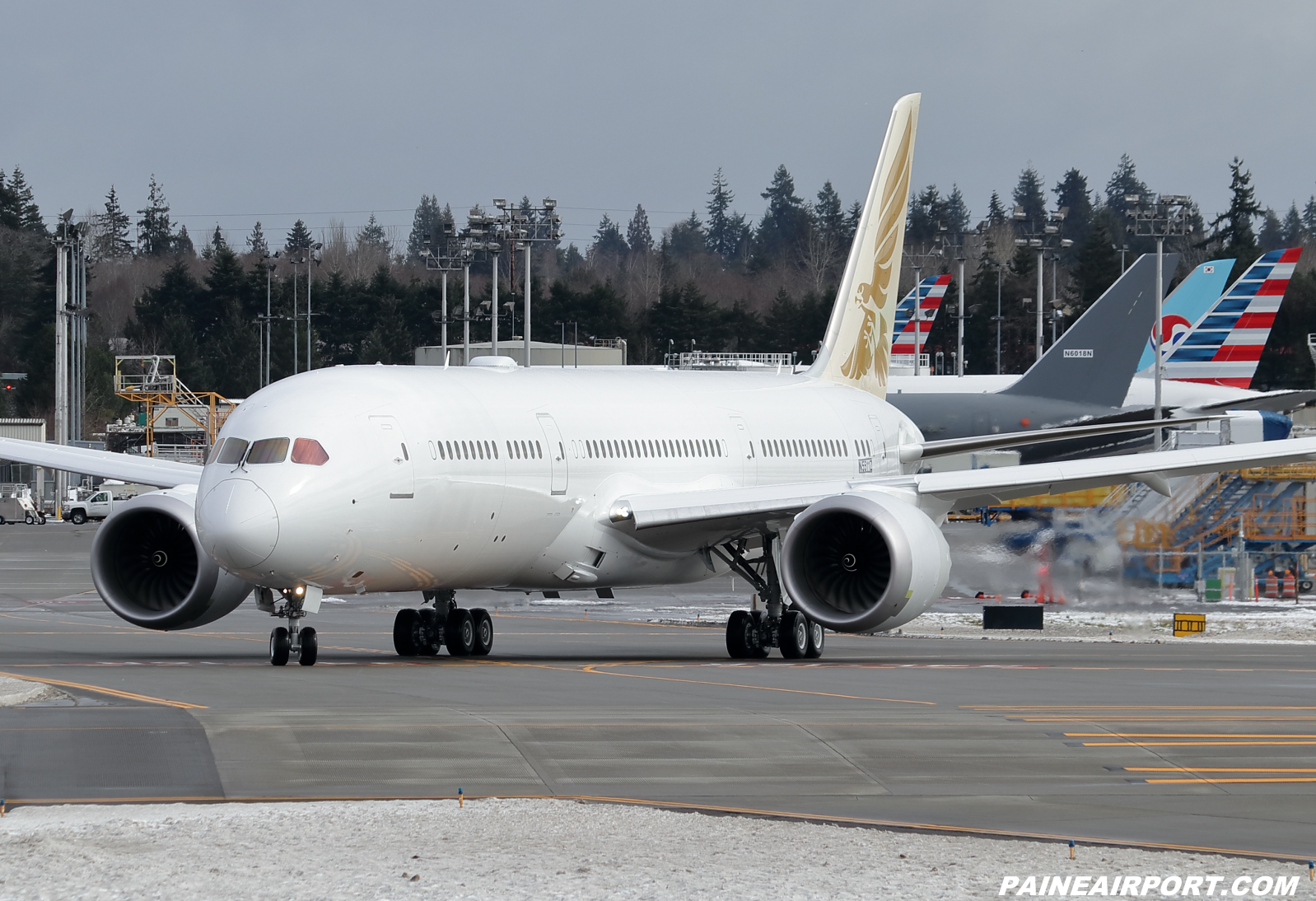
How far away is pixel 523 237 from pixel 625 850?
54.7m

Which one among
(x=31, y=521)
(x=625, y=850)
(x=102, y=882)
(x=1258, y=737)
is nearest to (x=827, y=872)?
(x=625, y=850)

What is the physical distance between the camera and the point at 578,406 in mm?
27297

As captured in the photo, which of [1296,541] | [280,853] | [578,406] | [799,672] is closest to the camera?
[280,853]

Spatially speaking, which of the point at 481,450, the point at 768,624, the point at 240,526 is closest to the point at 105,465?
the point at 481,450

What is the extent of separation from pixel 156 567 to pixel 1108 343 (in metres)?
32.0

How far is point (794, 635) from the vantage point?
27.4 meters

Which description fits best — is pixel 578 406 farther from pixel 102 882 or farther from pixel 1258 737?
pixel 102 882

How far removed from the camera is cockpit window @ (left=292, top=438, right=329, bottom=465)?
22.2 metres

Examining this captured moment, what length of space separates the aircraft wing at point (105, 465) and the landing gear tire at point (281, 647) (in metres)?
4.44

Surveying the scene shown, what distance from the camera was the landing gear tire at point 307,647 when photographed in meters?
23.3

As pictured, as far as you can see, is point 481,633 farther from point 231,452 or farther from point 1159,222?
point 1159,222

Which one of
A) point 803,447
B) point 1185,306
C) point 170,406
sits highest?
point 1185,306

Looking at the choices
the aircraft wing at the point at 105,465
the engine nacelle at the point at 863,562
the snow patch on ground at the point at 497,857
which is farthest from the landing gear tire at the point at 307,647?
the snow patch on ground at the point at 497,857

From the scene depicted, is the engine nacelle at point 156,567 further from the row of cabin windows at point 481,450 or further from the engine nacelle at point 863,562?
the engine nacelle at point 863,562
